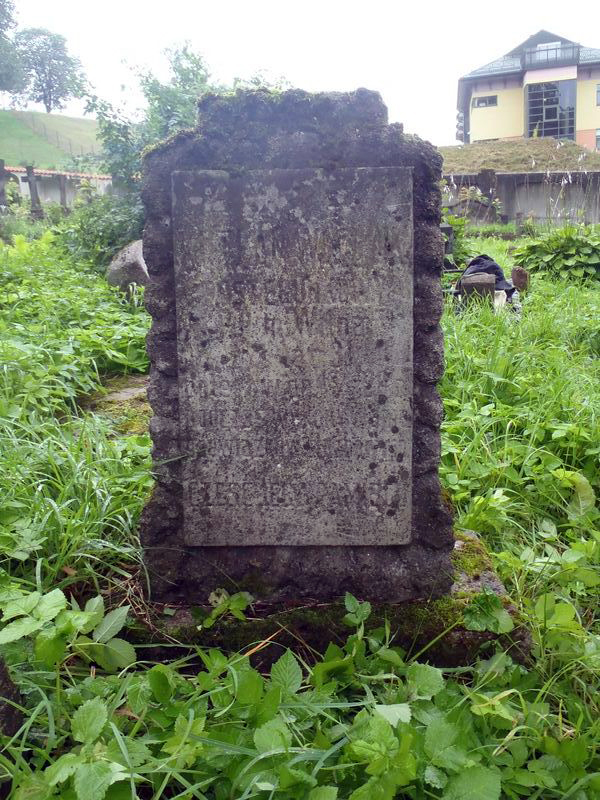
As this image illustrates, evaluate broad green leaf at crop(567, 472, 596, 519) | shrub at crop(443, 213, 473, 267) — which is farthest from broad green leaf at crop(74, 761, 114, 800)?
shrub at crop(443, 213, 473, 267)

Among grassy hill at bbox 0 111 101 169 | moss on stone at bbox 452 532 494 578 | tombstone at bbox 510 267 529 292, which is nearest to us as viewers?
moss on stone at bbox 452 532 494 578

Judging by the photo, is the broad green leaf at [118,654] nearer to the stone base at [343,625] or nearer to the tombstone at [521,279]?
the stone base at [343,625]

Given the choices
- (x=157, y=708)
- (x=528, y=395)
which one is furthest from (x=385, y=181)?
(x=528, y=395)

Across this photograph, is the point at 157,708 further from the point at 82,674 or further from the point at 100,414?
the point at 100,414

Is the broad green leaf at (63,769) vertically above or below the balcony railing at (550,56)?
below

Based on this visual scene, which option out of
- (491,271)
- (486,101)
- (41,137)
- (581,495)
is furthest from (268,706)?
(41,137)

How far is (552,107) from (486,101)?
3285mm

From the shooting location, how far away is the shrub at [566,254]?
718cm

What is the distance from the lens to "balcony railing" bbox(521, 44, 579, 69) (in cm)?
3039

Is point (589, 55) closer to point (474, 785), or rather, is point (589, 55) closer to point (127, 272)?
point (127, 272)

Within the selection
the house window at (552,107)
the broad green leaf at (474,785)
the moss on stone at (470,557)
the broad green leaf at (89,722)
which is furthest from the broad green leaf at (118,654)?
the house window at (552,107)

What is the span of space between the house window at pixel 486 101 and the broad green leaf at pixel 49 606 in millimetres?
34999

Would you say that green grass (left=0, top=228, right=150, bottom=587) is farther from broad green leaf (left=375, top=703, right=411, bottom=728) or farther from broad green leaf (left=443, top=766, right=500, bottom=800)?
broad green leaf (left=443, top=766, right=500, bottom=800)

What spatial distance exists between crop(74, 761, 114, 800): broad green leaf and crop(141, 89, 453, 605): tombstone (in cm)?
69
